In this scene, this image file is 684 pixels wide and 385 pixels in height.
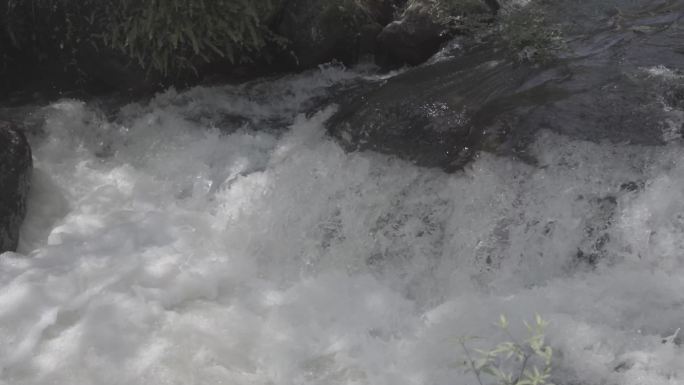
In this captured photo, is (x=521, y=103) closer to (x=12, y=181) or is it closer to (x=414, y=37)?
(x=414, y=37)

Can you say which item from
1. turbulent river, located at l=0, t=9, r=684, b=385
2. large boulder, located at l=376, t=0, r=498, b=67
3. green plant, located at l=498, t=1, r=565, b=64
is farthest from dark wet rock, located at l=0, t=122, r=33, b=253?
green plant, located at l=498, t=1, r=565, b=64

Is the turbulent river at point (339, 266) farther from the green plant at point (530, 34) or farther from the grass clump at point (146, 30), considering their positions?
the grass clump at point (146, 30)

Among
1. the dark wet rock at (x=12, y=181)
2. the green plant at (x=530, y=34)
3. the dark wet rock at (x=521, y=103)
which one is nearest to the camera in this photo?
the dark wet rock at (x=521, y=103)

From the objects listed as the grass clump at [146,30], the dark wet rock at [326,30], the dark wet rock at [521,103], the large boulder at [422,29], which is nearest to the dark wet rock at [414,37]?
the large boulder at [422,29]

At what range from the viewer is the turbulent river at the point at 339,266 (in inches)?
133

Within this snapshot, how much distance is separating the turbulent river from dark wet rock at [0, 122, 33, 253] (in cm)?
11

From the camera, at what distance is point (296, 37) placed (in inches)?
246

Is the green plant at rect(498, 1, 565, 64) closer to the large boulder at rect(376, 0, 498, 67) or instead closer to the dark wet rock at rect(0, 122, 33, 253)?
the large boulder at rect(376, 0, 498, 67)

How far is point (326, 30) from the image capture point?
627 cm

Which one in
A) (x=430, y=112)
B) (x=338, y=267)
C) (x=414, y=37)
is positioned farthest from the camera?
(x=414, y=37)

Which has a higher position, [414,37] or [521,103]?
[521,103]

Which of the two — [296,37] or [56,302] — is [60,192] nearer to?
[56,302]

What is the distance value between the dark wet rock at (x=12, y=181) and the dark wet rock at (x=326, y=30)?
2.51 meters

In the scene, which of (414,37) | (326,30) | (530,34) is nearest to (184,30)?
(326,30)
